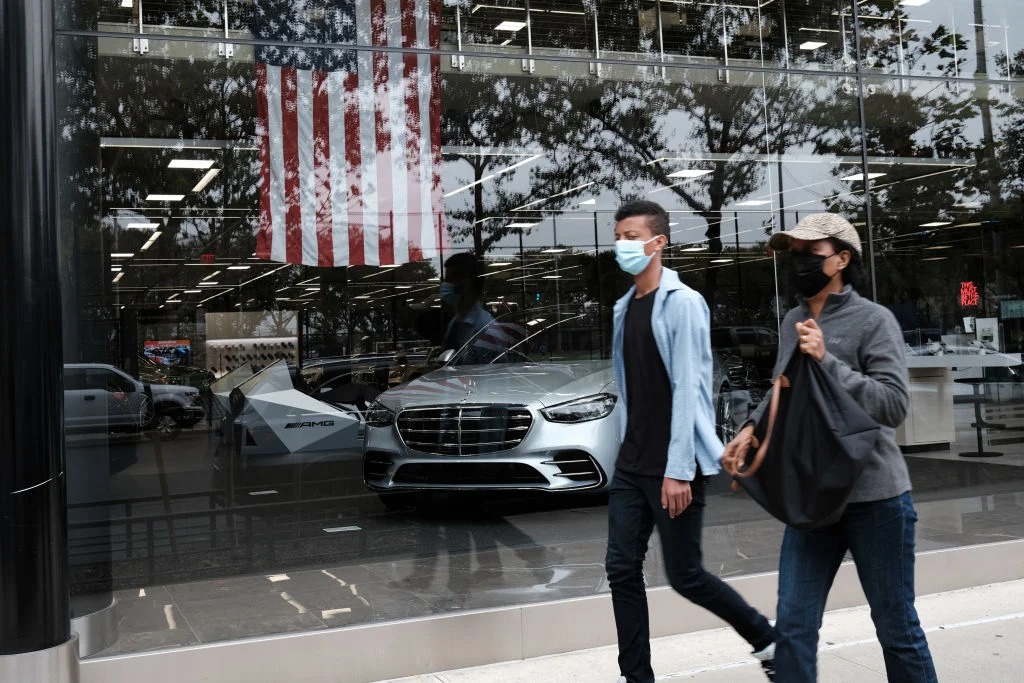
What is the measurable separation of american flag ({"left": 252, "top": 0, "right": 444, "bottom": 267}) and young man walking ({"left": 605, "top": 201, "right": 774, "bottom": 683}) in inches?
106

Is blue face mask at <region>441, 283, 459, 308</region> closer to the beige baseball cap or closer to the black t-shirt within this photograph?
the black t-shirt

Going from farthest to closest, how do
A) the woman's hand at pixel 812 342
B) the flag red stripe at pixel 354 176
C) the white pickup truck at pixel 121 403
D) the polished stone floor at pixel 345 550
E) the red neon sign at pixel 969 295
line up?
the red neon sign at pixel 969 295
the flag red stripe at pixel 354 176
the polished stone floor at pixel 345 550
the white pickup truck at pixel 121 403
the woman's hand at pixel 812 342

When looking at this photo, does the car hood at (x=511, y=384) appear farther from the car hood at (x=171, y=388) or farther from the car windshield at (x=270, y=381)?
the car hood at (x=171, y=388)

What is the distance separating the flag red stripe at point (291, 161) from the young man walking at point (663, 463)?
278 cm

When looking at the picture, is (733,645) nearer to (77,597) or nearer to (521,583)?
(521,583)

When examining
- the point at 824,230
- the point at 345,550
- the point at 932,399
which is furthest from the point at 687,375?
the point at 932,399

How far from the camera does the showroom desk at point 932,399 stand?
768 cm

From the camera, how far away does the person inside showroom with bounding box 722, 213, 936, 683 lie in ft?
9.80

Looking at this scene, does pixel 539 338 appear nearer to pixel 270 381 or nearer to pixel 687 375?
pixel 270 381

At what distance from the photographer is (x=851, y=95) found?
274 inches

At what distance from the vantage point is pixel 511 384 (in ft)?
22.1

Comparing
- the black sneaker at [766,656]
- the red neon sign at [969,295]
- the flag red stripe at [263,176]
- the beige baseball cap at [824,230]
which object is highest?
the flag red stripe at [263,176]

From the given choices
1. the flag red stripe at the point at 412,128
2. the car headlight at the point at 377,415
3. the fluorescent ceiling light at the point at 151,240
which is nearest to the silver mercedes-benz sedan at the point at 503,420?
the car headlight at the point at 377,415

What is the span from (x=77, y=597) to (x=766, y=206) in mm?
5279
